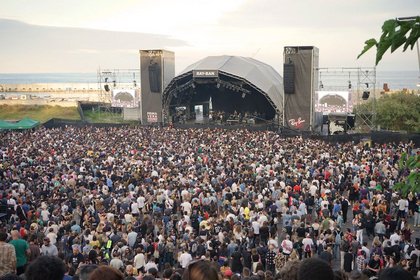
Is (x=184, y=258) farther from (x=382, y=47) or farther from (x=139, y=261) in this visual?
(x=382, y=47)

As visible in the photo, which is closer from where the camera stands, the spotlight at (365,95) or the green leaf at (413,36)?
the green leaf at (413,36)

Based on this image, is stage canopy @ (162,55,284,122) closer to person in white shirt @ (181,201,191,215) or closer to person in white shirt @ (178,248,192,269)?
person in white shirt @ (181,201,191,215)

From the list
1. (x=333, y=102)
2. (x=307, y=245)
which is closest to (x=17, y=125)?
(x=333, y=102)

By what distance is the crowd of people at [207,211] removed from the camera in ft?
29.2

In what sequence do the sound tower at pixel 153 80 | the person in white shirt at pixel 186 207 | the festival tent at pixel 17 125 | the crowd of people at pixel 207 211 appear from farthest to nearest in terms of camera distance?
the sound tower at pixel 153 80 → the festival tent at pixel 17 125 → the person in white shirt at pixel 186 207 → the crowd of people at pixel 207 211

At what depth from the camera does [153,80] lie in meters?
36.4

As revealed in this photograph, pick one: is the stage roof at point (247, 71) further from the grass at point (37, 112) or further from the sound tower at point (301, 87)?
the grass at point (37, 112)

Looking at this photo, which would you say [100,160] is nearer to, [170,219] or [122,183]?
[122,183]

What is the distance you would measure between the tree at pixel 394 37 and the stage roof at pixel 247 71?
100.0 ft

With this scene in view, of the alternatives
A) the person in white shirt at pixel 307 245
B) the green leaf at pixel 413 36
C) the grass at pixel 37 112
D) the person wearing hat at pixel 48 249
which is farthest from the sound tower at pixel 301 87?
the green leaf at pixel 413 36

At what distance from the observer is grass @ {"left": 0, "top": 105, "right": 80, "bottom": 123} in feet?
157

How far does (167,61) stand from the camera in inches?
1463

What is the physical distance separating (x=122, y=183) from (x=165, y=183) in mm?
2131

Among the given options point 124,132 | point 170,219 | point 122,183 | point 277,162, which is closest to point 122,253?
point 170,219
